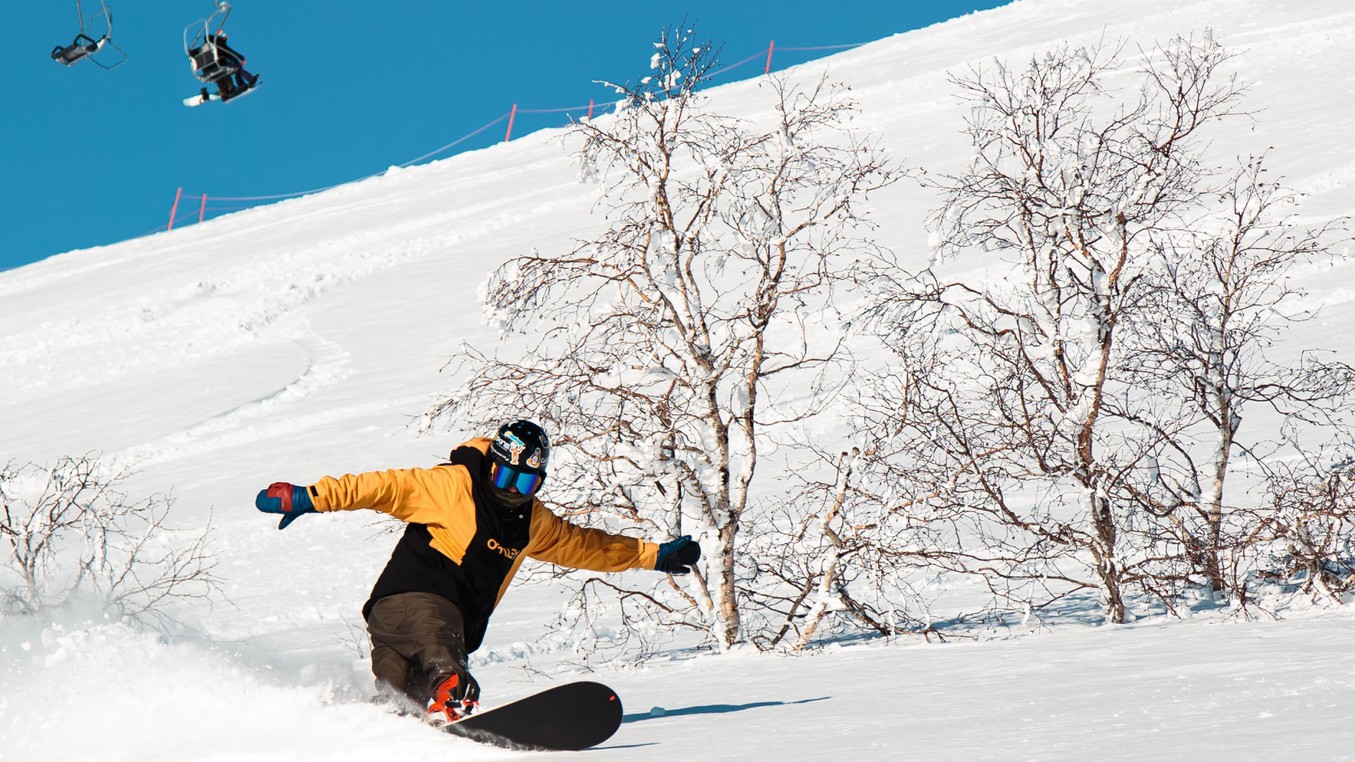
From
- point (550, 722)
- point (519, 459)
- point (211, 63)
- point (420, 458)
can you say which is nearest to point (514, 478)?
point (519, 459)

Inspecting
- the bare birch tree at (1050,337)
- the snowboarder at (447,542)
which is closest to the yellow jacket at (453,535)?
the snowboarder at (447,542)

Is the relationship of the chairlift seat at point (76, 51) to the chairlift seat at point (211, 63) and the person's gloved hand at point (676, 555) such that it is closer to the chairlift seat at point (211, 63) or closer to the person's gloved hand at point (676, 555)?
the chairlift seat at point (211, 63)

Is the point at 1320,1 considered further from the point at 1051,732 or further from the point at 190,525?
the point at 1051,732

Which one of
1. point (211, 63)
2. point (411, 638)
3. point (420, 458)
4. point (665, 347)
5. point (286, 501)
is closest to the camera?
point (286, 501)

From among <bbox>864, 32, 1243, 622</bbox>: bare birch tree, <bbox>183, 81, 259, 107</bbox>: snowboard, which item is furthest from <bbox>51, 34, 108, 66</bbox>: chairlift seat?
<bbox>864, 32, 1243, 622</bbox>: bare birch tree

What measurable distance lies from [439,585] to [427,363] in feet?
79.9

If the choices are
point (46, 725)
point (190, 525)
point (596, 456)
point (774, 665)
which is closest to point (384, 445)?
point (190, 525)

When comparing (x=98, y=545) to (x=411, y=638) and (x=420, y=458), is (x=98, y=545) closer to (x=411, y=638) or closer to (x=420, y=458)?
(x=420, y=458)

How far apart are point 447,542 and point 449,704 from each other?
722 millimetres

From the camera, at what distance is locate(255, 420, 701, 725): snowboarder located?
186 inches

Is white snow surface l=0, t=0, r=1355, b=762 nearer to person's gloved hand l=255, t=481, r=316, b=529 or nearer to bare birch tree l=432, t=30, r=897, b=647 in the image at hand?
person's gloved hand l=255, t=481, r=316, b=529

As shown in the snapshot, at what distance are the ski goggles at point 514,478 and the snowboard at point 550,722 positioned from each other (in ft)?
A: 2.88

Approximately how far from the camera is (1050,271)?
10438 mm

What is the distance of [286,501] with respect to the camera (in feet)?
14.8
